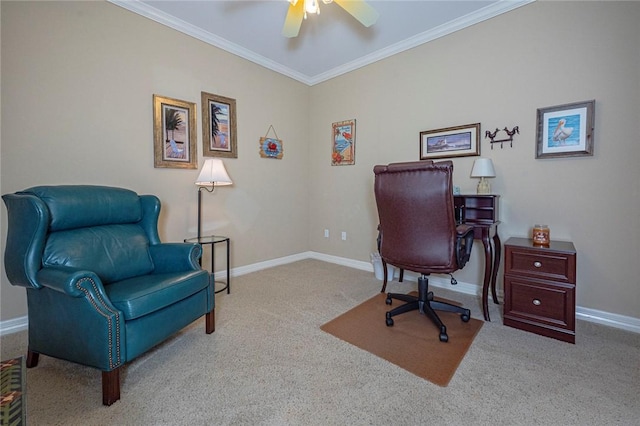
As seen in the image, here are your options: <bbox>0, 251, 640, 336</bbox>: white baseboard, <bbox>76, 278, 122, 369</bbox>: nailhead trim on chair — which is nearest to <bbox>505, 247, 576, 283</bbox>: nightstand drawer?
<bbox>0, 251, 640, 336</bbox>: white baseboard

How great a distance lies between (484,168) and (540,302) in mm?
1144

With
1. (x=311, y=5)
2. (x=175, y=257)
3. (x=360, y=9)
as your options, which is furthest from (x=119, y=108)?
(x=360, y=9)

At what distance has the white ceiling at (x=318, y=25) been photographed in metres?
2.51

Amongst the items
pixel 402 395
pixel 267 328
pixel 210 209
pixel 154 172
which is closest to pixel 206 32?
pixel 154 172

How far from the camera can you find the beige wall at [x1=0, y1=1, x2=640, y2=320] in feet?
6.69

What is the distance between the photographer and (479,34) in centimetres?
264

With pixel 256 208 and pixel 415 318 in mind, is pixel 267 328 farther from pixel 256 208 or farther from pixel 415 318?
pixel 256 208

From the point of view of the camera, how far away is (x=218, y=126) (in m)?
3.15

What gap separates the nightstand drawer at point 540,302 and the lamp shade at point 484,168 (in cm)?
90

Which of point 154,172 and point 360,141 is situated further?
point 360,141

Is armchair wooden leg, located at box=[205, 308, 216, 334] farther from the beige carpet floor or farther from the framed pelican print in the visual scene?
the framed pelican print

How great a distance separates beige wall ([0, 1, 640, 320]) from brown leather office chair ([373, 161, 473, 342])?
104 centimetres

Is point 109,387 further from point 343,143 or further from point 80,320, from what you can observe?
point 343,143

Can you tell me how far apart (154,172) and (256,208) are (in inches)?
48.5
